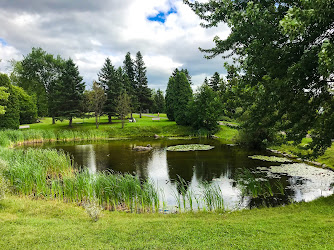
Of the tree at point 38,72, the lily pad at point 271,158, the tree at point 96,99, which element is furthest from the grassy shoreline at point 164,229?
the tree at point 38,72

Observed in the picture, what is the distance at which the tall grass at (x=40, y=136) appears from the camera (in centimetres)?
2681

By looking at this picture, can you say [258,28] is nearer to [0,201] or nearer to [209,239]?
[209,239]

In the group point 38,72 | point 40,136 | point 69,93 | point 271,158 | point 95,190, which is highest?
point 38,72

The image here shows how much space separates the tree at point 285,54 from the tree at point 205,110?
28770mm

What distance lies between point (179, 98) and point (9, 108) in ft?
90.6

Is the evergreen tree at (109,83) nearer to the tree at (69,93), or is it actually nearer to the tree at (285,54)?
the tree at (69,93)

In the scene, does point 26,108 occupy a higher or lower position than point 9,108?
higher

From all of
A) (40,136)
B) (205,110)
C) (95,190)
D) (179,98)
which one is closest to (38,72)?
(40,136)

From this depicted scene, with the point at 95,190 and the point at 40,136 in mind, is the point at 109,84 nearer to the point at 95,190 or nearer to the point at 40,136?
the point at 40,136

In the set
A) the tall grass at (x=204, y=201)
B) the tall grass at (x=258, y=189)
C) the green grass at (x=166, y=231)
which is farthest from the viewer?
the tall grass at (x=258, y=189)

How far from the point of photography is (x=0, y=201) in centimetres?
781

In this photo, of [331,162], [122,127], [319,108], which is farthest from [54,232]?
[122,127]

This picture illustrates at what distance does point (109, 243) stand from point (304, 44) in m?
6.63

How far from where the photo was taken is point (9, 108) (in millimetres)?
33125
